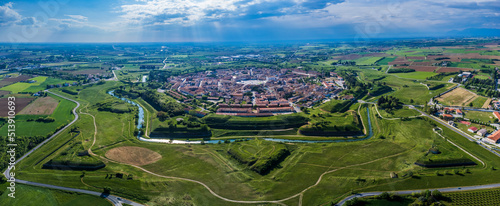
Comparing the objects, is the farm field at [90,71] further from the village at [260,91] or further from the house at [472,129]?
the house at [472,129]

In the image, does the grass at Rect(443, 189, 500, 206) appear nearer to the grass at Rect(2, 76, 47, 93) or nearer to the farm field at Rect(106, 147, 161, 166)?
the farm field at Rect(106, 147, 161, 166)

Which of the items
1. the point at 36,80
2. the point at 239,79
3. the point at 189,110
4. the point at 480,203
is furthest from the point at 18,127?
the point at 480,203

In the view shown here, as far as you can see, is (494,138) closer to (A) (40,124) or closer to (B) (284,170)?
(B) (284,170)

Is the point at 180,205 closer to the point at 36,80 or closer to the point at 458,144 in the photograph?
the point at 458,144

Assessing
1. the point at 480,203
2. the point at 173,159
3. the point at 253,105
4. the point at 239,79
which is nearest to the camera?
the point at 480,203

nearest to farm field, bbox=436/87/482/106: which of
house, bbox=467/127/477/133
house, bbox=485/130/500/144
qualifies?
house, bbox=467/127/477/133

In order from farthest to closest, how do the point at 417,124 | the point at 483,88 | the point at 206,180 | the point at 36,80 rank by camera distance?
the point at 36,80, the point at 483,88, the point at 417,124, the point at 206,180

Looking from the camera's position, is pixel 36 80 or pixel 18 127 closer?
pixel 18 127
